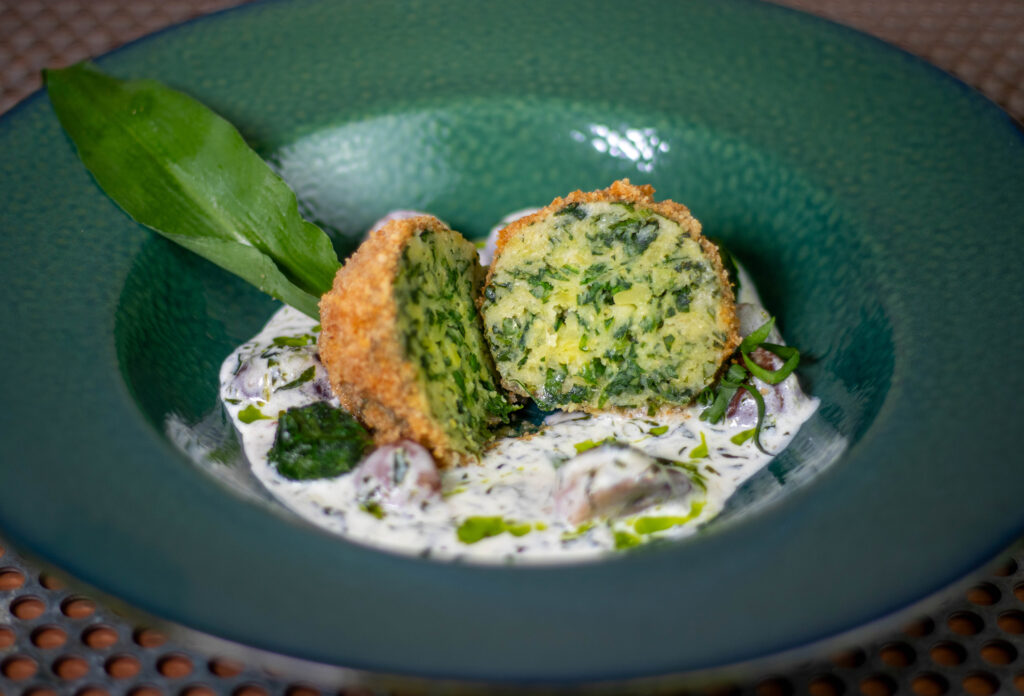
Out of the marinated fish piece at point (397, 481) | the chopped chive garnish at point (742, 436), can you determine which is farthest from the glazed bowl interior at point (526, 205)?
the marinated fish piece at point (397, 481)

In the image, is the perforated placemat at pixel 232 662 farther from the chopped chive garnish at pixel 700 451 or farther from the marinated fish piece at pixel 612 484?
the chopped chive garnish at pixel 700 451

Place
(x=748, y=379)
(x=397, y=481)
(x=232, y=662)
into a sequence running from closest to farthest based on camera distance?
(x=232, y=662), (x=397, y=481), (x=748, y=379)

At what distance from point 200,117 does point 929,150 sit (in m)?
2.52

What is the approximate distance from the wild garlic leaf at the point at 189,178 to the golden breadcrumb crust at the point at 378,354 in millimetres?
415

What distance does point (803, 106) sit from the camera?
11.3 feet

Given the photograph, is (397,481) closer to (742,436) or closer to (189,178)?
(742,436)

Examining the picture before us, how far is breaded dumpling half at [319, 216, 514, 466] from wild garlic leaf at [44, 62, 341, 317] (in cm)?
37

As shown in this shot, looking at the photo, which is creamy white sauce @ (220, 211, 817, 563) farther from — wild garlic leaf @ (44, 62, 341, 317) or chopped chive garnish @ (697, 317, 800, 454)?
wild garlic leaf @ (44, 62, 341, 317)

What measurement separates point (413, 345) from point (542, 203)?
1.32m

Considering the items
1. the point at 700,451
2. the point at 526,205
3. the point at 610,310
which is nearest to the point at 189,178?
the point at 526,205

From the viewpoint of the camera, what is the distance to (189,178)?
3057 mm

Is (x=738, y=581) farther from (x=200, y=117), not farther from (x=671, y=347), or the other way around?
(x=200, y=117)

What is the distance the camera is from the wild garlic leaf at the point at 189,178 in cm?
298

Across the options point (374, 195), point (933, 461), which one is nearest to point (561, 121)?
point (374, 195)
